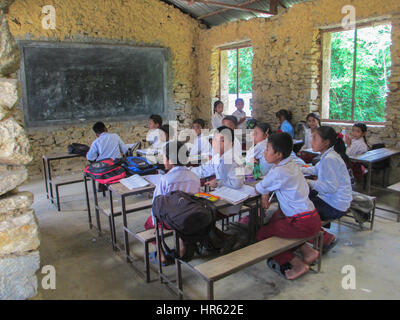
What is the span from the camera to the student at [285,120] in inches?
231

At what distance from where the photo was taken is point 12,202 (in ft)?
5.94

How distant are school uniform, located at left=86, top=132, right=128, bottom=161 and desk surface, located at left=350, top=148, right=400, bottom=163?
3209 mm

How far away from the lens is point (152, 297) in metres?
2.57

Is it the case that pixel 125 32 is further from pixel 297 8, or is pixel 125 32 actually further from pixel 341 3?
pixel 341 3

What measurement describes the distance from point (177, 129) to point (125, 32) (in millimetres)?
2541

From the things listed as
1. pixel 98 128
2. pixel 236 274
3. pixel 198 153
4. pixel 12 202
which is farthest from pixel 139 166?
pixel 12 202

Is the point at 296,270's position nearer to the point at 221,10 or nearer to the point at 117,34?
the point at 221,10

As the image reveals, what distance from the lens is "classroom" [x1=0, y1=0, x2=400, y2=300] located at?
8.16ft

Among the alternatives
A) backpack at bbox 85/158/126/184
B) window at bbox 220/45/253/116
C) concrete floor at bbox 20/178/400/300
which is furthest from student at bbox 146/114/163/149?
window at bbox 220/45/253/116

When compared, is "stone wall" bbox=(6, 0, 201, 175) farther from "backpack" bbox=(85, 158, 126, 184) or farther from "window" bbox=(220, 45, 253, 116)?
"backpack" bbox=(85, 158, 126, 184)

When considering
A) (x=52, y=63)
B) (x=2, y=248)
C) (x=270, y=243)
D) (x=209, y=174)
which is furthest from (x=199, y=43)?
(x=2, y=248)

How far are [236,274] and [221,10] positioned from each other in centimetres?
607

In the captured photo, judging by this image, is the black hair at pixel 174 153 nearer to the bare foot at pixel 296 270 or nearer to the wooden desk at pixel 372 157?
the bare foot at pixel 296 270

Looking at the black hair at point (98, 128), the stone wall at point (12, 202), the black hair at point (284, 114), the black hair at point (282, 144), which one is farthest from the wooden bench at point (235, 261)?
the black hair at point (284, 114)
